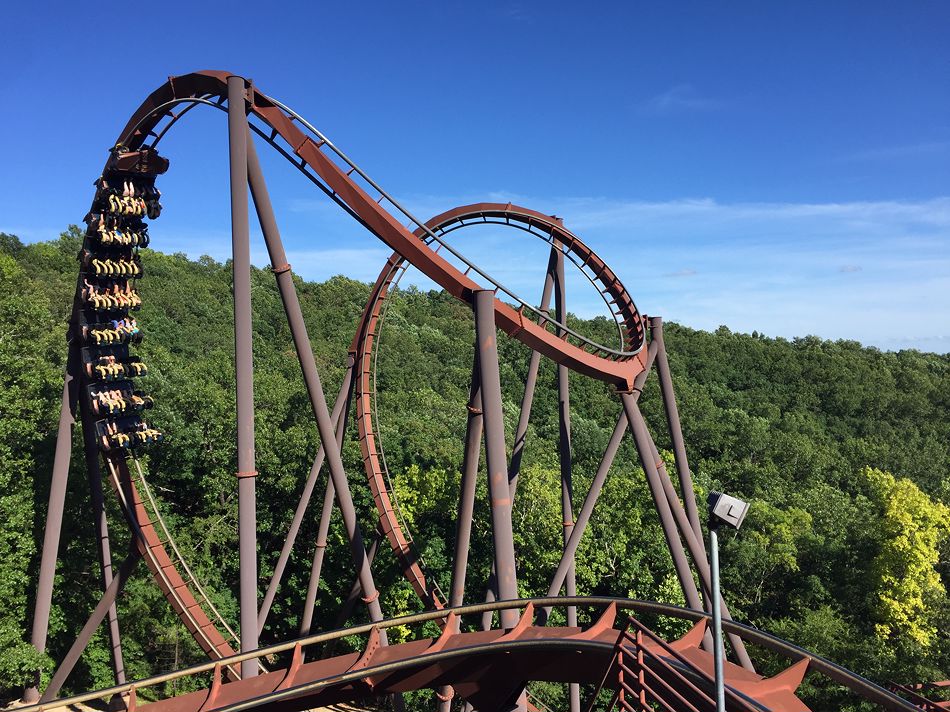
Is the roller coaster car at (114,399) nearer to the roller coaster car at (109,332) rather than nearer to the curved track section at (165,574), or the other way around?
the roller coaster car at (109,332)

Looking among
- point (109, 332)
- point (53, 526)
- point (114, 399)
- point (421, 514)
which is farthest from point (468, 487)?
point (421, 514)

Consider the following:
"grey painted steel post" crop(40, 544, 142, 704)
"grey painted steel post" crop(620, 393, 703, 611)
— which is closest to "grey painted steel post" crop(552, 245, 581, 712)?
"grey painted steel post" crop(620, 393, 703, 611)

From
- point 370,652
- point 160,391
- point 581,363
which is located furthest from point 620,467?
point 370,652

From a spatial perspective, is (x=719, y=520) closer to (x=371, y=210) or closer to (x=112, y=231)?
(x=371, y=210)

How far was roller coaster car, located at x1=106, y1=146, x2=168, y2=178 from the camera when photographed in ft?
34.5

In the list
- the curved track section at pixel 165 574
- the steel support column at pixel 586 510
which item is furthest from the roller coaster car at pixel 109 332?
the steel support column at pixel 586 510

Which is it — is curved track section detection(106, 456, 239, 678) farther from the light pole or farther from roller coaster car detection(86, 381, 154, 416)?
the light pole

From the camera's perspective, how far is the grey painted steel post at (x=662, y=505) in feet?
31.4

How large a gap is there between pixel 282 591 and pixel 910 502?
1944 centimetres

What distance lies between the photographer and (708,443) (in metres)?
40.2

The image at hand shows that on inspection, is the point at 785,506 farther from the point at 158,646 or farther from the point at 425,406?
the point at 158,646

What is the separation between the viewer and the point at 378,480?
12508 millimetres

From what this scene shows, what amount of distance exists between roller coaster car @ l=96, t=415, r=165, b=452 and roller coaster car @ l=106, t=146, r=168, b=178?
4.11 metres

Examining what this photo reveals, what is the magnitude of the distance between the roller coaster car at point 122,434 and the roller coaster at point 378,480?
0.02 m
